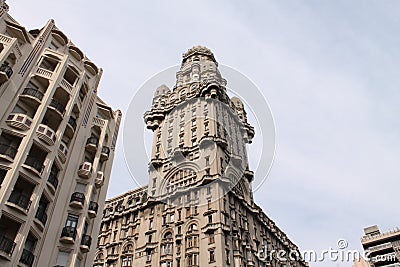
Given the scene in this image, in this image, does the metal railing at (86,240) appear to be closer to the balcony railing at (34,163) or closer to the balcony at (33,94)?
the balcony railing at (34,163)

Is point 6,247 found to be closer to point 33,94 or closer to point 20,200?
point 20,200

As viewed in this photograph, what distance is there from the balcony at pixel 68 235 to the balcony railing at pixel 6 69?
32.6 ft

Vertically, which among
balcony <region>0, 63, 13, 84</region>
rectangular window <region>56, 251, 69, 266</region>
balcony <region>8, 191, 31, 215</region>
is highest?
balcony <region>0, 63, 13, 84</region>

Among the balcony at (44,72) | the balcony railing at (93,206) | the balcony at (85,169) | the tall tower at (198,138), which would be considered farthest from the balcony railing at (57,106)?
the tall tower at (198,138)

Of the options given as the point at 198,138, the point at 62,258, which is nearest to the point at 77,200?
the point at 62,258

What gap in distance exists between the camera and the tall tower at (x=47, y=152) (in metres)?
18.0

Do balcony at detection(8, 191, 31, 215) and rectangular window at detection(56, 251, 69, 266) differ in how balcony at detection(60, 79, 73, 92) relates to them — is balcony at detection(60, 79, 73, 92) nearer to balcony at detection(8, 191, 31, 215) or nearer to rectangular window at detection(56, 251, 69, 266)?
balcony at detection(8, 191, 31, 215)

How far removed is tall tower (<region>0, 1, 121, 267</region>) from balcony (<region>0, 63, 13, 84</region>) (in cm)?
6

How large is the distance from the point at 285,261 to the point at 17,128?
53.6 metres

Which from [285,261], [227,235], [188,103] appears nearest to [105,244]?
[227,235]

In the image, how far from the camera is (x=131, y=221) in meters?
51.1

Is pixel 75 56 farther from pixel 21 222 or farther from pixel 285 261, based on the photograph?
pixel 285 261

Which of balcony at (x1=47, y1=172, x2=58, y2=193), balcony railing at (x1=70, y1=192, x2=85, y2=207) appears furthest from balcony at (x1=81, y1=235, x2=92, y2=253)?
balcony at (x1=47, y1=172, x2=58, y2=193)

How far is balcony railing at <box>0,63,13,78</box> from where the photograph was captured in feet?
65.2
